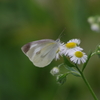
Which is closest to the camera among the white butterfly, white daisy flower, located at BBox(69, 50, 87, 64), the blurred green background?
white daisy flower, located at BBox(69, 50, 87, 64)

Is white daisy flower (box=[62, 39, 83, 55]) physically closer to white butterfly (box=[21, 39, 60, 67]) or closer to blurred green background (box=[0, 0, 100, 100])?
white butterfly (box=[21, 39, 60, 67])

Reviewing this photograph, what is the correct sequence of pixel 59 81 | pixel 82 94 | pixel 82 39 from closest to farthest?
pixel 59 81 → pixel 82 94 → pixel 82 39

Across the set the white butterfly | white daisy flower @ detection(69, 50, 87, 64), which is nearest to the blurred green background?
the white butterfly

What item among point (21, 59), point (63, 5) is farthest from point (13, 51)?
point (63, 5)

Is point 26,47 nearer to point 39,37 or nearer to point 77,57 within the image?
point 77,57

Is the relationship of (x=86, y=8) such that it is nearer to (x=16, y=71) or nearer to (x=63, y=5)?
(x=63, y=5)
